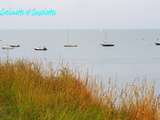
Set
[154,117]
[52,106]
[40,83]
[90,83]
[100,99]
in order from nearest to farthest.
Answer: [154,117]
[52,106]
[100,99]
[90,83]
[40,83]

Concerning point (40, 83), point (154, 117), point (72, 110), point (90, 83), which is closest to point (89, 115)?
point (72, 110)

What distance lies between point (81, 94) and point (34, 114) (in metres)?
1.50

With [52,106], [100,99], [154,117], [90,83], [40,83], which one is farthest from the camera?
[40,83]

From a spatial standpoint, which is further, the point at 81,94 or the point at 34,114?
the point at 81,94

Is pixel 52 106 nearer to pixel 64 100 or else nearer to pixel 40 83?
pixel 64 100

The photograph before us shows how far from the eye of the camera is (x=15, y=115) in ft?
26.3

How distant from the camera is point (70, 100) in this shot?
873 centimetres

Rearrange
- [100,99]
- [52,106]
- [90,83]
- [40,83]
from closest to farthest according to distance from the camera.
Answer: [52,106]
[100,99]
[90,83]
[40,83]

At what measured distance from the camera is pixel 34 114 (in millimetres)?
7875

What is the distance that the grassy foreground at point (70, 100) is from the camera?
25.3ft

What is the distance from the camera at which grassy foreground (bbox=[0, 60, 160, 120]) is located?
7.71m

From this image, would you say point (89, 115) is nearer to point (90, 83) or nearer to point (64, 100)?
point (64, 100)

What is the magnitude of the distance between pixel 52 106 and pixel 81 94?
107 centimetres

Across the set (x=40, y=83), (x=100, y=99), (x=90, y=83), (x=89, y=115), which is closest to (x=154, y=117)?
(x=89, y=115)
